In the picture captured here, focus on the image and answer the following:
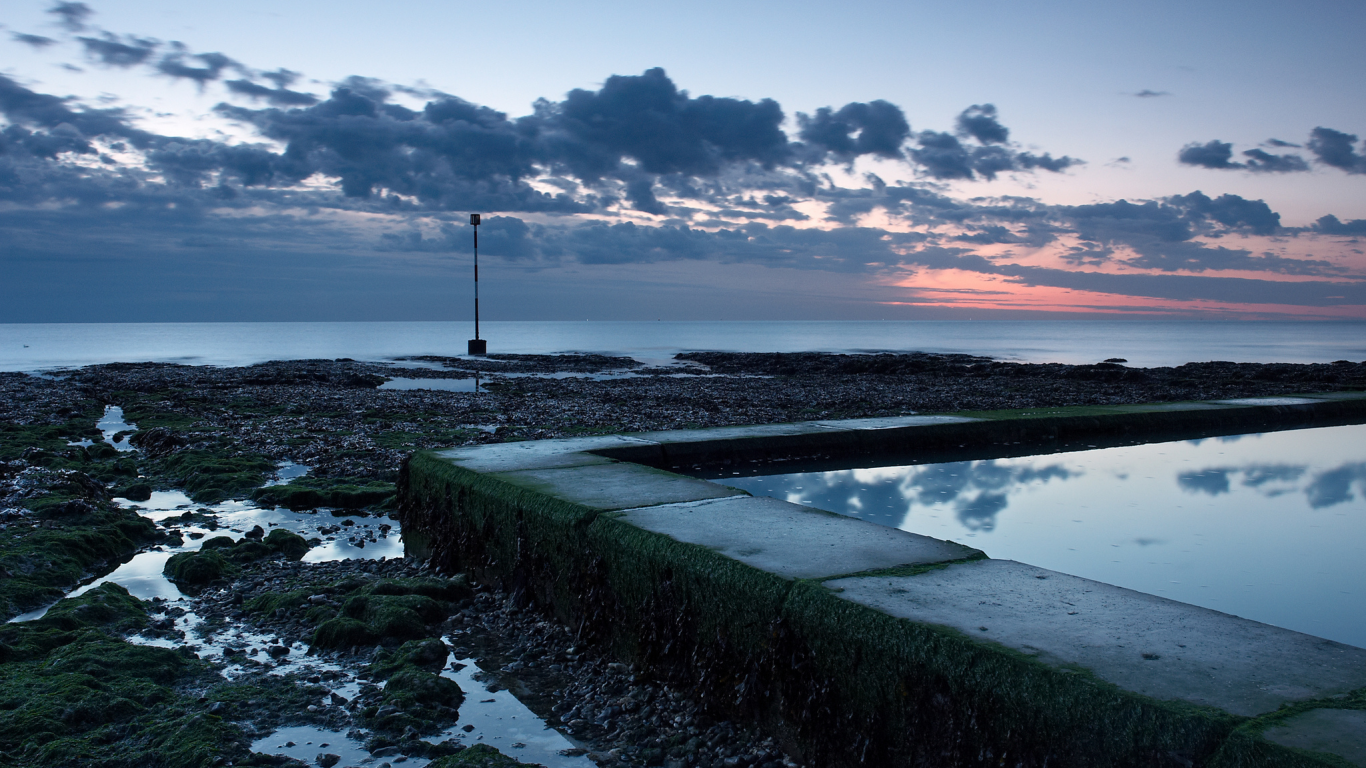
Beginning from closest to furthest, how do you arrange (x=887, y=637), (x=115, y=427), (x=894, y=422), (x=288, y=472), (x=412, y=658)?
→ (x=887, y=637) → (x=412, y=658) → (x=894, y=422) → (x=288, y=472) → (x=115, y=427)

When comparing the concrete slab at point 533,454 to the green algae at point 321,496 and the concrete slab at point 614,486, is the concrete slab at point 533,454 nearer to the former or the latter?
the concrete slab at point 614,486

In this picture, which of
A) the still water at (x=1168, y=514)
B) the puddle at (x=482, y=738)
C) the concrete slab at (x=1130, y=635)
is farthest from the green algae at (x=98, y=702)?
the still water at (x=1168, y=514)

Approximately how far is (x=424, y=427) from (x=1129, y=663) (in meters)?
13.3

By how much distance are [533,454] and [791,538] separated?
3213 mm

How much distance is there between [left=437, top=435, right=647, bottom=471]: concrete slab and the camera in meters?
6.14

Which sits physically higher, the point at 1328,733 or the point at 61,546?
the point at 1328,733

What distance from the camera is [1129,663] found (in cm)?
235

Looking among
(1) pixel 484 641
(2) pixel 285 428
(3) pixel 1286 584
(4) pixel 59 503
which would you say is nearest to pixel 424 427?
(2) pixel 285 428

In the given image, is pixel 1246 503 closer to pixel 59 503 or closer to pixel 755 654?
pixel 755 654

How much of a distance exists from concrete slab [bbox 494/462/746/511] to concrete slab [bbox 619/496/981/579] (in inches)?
8.6

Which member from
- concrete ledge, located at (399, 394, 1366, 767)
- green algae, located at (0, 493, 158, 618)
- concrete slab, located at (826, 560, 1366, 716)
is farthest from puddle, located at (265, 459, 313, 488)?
concrete slab, located at (826, 560, 1366, 716)

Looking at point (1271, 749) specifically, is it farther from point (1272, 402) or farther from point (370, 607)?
point (1272, 402)

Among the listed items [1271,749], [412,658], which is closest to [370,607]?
[412,658]

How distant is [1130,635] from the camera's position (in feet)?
8.50
